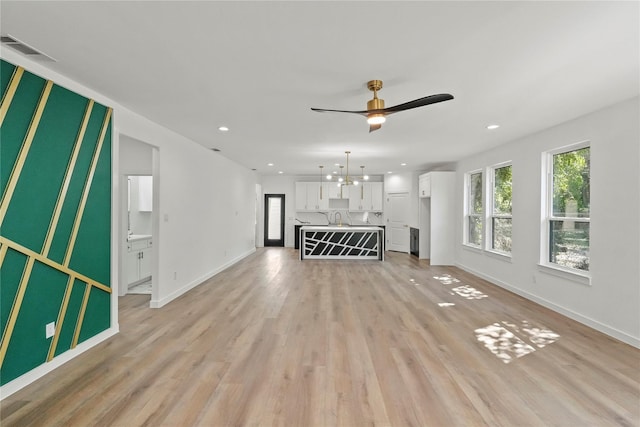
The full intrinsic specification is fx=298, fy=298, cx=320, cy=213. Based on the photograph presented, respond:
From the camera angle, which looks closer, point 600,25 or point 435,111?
point 600,25

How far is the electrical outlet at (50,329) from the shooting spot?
8.19 feet

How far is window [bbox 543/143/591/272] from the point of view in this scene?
379cm

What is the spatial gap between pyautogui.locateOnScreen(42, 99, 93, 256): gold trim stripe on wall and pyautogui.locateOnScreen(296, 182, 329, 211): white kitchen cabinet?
7139 millimetres

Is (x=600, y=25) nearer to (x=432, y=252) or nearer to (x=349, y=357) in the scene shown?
(x=349, y=357)

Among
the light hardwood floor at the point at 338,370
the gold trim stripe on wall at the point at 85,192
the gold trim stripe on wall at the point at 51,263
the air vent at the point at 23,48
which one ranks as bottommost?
the light hardwood floor at the point at 338,370

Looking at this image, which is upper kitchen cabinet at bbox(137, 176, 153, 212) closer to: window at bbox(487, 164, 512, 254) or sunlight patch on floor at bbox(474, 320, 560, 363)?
sunlight patch on floor at bbox(474, 320, 560, 363)

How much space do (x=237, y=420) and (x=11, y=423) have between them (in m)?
1.43

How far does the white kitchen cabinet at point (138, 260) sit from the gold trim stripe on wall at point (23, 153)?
110 inches

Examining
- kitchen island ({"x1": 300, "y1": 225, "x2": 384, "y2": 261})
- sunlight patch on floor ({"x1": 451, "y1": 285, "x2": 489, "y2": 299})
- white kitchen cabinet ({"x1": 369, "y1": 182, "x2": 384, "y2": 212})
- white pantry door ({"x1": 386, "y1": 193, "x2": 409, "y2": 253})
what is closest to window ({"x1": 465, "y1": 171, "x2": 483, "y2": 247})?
sunlight patch on floor ({"x1": 451, "y1": 285, "x2": 489, "y2": 299})

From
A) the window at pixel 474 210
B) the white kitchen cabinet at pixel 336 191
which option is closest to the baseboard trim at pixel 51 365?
the window at pixel 474 210

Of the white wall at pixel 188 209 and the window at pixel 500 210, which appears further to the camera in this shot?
the window at pixel 500 210

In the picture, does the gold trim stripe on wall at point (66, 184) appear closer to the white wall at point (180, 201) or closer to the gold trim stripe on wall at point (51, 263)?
the gold trim stripe on wall at point (51, 263)

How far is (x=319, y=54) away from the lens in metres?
2.21

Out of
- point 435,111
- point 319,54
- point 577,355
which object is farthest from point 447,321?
point 319,54
